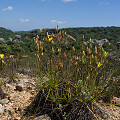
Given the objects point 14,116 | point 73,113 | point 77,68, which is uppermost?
point 77,68

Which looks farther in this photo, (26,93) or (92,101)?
(26,93)

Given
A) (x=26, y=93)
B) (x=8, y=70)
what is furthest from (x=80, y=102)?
(x=8, y=70)

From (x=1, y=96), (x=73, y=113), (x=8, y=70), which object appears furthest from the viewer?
(x=8, y=70)

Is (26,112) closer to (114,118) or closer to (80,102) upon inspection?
(80,102)

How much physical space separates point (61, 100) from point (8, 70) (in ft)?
6.81

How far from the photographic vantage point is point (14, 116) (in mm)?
2434

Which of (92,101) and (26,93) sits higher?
(92,101)

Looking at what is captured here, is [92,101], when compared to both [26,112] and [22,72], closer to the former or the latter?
[26,112]

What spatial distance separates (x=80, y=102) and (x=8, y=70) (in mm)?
2355

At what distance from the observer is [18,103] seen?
9.15 feet

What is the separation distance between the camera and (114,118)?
2301 mm

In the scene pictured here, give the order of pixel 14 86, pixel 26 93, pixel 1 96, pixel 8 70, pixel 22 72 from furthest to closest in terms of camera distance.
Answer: pixel 22 72 < pixel 8 70 < pixel 14 86 < pixel 26 93 < pixel 1 96

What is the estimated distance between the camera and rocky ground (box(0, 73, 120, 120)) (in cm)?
237

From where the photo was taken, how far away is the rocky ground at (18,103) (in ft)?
7.77
